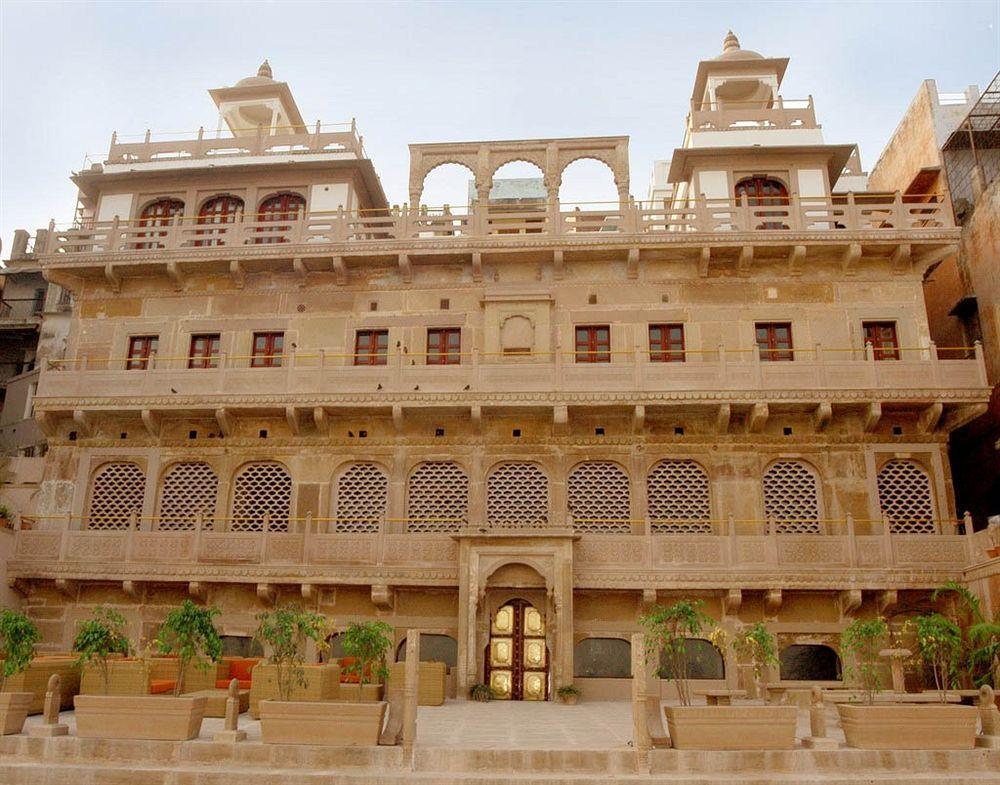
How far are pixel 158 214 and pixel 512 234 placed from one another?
989 centimetres

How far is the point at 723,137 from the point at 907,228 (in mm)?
5435

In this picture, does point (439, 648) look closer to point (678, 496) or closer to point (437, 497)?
point (437, 497)

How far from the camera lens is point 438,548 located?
60.5 ft

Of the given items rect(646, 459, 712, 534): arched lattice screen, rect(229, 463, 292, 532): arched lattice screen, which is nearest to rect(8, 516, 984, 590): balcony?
rect(646, 459, 712, 534): arched lattice screen

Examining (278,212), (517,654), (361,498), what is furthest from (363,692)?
(278,212)

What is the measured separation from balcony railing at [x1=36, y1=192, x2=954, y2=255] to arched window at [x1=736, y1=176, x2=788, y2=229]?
4 cm

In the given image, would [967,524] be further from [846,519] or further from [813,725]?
[813,725]

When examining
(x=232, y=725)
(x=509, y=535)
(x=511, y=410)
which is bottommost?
(x=232, y=725)

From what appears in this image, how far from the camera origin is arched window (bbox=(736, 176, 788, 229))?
22188 mm

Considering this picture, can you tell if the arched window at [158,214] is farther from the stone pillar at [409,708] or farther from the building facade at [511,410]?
the stone pillar at [409,708]

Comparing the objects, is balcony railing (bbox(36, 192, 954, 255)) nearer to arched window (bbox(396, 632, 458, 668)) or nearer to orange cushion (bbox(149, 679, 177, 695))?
arched window (bbox(396, 632, 458, 668))

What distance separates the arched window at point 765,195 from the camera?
2219 centimetres

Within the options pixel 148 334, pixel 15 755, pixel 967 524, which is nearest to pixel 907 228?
pixel 967 524

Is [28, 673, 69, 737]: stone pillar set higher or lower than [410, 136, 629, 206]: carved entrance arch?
lower
